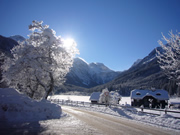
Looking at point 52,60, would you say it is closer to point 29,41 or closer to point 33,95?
point 29,41

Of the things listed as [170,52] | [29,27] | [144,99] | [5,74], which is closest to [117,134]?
[170,52]

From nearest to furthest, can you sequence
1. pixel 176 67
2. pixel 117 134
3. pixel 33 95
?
1. pixel 117 134
2. pixel 176 67
3. pixel 33 95

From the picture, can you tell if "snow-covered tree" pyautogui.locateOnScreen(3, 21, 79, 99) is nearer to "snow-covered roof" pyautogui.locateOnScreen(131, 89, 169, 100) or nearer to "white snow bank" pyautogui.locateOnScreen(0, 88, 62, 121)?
"white snow bank" pyautogui.locateOnScreen(0, 88, 62, 121)

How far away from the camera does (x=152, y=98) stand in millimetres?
55562

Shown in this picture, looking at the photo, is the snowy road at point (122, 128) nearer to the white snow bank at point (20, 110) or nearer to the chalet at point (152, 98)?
the white snow bank at point (20, 110)

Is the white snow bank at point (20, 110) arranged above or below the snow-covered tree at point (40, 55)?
below

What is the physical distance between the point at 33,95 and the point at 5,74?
31.5 feet

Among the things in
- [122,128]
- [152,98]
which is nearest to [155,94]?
[152,98]

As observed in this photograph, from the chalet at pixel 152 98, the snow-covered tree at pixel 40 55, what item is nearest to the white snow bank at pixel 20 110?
the snow-covered tree at pixel 40 55

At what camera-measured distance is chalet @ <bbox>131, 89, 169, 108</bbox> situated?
177 ft

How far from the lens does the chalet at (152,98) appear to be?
54000mm

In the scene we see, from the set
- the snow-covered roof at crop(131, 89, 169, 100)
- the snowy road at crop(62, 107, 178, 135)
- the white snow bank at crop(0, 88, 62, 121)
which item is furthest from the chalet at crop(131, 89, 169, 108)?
the white snow bank at crop(0, 88, 62, 121)

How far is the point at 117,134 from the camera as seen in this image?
819 centimetres

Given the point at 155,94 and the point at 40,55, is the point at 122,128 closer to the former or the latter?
the point at 40,55
